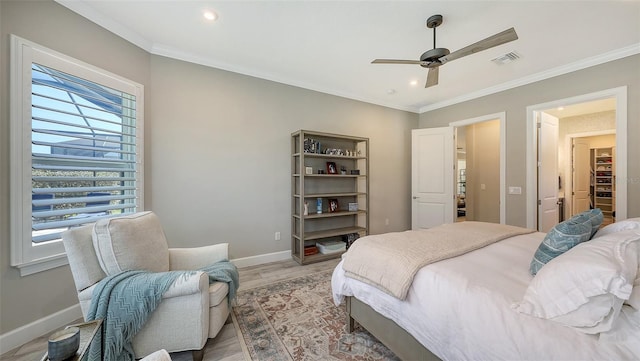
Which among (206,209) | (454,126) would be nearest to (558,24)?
(454,126)

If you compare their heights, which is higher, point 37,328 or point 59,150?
point 59,150

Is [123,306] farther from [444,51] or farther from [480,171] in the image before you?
[480,171]

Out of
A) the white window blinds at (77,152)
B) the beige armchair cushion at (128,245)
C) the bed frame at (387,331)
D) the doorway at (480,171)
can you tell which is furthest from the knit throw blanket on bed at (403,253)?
the doorway at (480,171)

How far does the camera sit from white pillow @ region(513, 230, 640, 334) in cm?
86

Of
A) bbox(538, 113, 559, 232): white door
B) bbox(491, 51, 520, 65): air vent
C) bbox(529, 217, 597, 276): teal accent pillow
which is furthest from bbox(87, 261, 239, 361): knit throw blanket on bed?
bbox(538, 113, 559, 232): white door

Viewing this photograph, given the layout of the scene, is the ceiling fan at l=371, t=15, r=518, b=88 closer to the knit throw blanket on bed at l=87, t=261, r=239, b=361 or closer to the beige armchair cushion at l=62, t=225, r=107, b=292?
the knit throw blanket on bed at l=87, t=261, r=239, b=361

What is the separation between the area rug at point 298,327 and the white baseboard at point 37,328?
1310 millimetres

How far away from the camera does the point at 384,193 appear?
14.9ft

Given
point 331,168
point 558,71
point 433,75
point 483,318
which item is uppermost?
point 558,71

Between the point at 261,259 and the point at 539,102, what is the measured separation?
175 inches

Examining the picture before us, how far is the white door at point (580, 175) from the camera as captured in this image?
17.3 ft

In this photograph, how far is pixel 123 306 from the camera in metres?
1.39

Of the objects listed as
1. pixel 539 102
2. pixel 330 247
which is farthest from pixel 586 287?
pixel 539 102

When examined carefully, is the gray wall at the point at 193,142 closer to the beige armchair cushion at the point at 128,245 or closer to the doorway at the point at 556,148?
the beige armchair cushion at the point at 128,245
